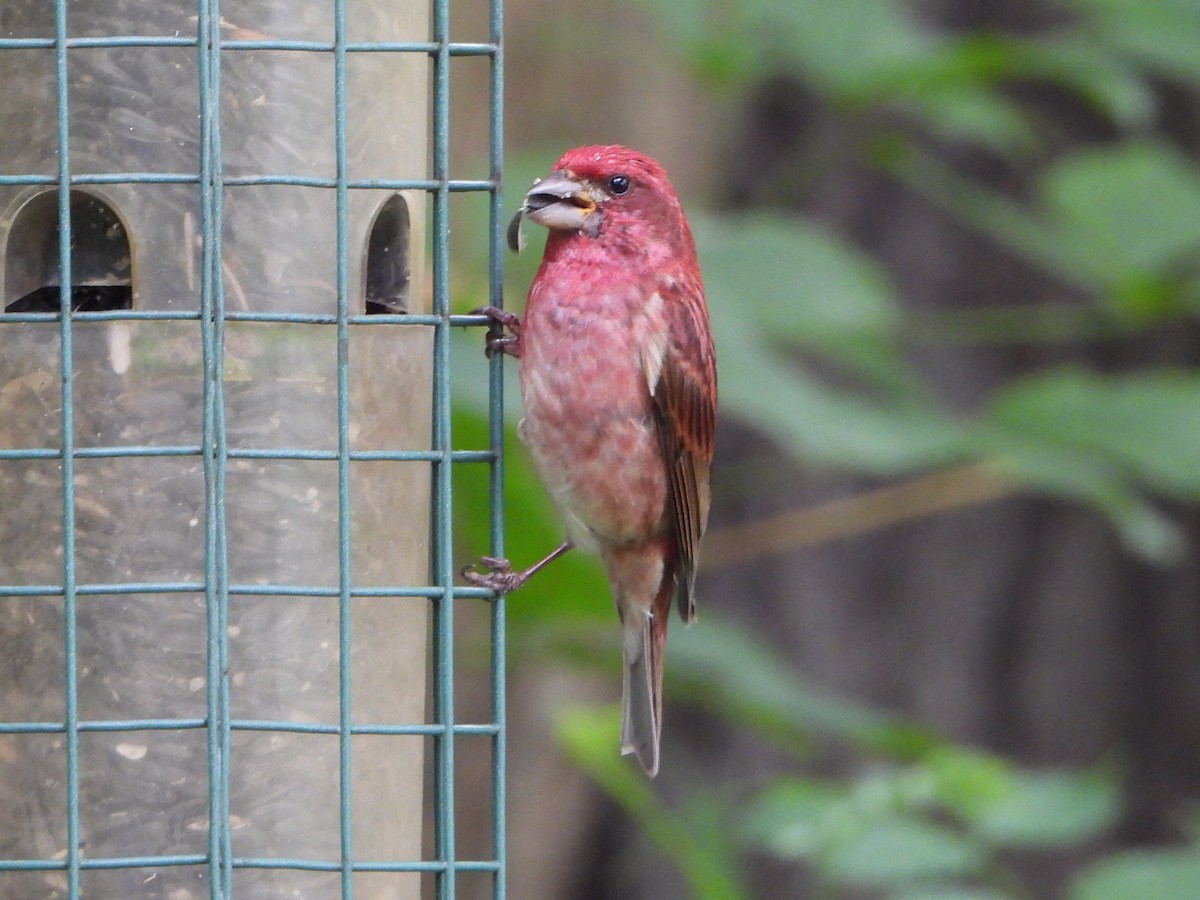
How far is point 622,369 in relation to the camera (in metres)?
5.33

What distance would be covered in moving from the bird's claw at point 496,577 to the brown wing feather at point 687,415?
87cm

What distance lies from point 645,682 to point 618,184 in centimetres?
154

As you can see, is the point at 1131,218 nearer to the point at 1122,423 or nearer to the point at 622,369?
the point at 1122,423

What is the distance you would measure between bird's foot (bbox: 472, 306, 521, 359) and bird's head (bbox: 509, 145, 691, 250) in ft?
1.09

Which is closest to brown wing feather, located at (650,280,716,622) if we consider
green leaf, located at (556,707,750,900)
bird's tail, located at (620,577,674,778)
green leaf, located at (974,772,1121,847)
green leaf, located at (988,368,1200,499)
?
bird's tail, located at (620,577,674,778)

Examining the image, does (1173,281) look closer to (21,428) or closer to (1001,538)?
(1001,538)

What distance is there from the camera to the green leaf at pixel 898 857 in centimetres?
562

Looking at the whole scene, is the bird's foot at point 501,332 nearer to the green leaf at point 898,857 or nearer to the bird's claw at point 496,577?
the bird's claw at point 496,577

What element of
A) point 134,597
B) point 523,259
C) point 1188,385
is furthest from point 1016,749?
point 134,597

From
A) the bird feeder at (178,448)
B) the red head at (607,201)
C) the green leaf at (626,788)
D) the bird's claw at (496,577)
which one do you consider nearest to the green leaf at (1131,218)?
the red head at (607,201)

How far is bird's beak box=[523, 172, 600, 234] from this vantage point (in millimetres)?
5133

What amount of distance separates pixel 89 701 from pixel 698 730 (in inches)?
205

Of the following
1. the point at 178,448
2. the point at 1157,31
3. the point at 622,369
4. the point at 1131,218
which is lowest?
the point at 178,448

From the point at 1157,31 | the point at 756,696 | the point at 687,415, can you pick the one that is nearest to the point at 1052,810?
the point at 756,696
